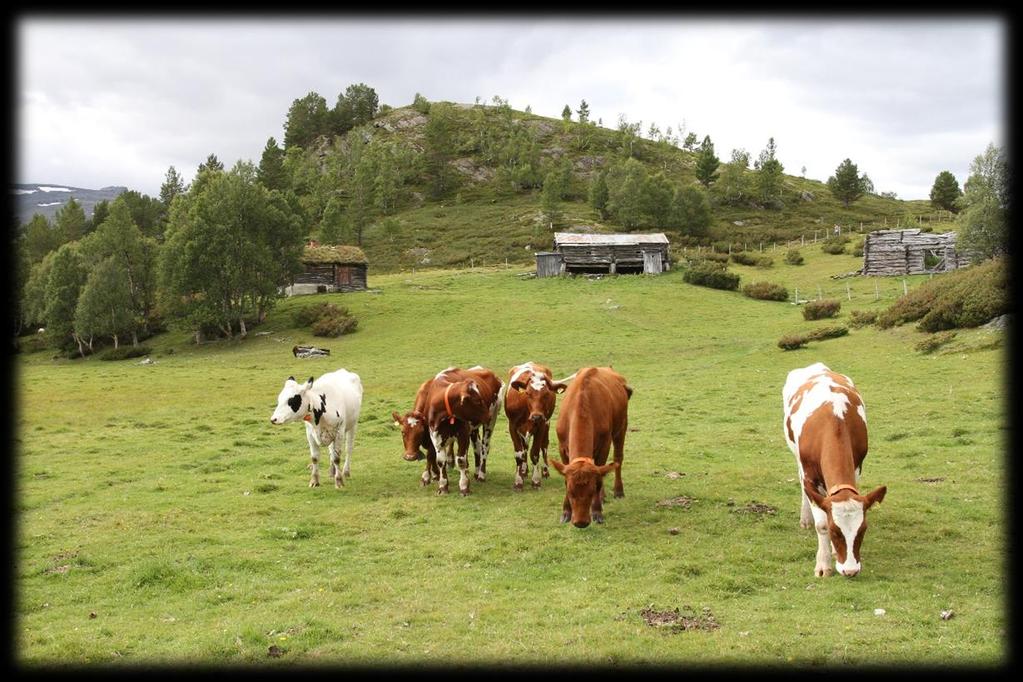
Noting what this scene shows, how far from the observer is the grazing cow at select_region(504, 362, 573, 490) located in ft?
48.3

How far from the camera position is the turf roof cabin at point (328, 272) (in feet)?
226

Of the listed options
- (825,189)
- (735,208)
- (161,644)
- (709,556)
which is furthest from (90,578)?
(825,189)

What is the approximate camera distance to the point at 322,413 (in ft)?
54.7

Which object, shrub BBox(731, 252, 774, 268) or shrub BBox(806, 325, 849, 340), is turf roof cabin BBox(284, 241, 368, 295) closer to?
shrub BBox(731, 252, 774, 268)

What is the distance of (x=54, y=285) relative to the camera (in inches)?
2313

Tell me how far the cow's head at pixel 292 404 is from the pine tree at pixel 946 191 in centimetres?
11621

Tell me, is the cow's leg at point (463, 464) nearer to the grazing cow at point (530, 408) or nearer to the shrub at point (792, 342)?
the grazing cow at point (530, 408)

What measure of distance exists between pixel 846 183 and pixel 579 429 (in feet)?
437

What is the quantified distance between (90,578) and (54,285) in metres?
58.8

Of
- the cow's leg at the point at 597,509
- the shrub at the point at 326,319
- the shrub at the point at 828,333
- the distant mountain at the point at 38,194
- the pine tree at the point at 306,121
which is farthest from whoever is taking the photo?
the pine tree at the point at 306,121

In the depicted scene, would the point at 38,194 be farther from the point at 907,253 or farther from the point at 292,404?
the point at 907,253

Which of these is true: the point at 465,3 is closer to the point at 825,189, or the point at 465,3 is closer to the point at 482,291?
the point at 482,291

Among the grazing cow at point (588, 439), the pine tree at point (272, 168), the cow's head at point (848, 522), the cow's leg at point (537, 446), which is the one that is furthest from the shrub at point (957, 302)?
the pine tree at point (272, 168)

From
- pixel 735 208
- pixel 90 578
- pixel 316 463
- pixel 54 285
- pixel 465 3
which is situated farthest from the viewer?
pixel 735 208
